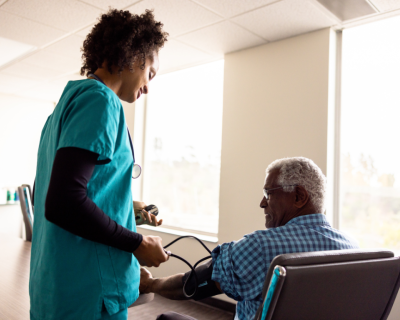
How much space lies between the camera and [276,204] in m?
1.37

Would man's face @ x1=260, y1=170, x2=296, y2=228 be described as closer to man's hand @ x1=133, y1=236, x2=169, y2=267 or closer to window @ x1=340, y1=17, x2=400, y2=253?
man's hand @ x1=133, y1=236, x2=169, y2=267

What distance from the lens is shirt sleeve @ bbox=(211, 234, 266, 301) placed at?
1.08 metres

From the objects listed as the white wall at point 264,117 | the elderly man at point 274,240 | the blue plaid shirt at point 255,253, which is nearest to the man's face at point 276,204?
the elderly man at point 274,240

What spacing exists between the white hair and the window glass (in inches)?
93.5

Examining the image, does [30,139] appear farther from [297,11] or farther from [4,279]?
[297,11]

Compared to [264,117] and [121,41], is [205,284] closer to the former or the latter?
[121,41]

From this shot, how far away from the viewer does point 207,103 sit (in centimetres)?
394

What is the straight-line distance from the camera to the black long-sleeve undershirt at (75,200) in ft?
2.41

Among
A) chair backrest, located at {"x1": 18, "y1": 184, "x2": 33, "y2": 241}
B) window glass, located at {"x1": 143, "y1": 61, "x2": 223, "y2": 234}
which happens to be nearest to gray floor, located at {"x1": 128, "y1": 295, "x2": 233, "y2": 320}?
window glass, located at {"x1": 143, "y1": 61, "x2": 223, "y2": 234}

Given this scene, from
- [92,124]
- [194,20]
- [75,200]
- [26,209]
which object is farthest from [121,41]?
[26,209]

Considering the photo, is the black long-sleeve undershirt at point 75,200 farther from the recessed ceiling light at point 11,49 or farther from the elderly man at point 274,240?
the recessed ceiling light at point 11,49

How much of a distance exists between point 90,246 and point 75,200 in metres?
0.14

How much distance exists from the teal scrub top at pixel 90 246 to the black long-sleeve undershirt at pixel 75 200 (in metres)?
0.03

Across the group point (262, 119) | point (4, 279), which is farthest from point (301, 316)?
point (262, 119)
